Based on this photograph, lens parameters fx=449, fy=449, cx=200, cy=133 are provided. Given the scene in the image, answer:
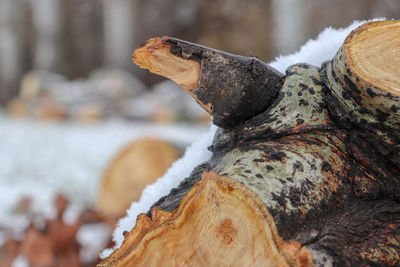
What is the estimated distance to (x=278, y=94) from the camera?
694 millimetres

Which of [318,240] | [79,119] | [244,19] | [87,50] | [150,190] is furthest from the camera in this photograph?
[87,50]

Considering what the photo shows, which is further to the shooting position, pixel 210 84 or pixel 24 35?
pixel 24 35

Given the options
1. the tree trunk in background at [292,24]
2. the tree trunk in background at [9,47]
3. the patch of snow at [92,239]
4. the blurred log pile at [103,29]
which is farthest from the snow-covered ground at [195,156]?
the tree trunk in background at [9,47]

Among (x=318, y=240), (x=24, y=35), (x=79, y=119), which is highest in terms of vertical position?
(x=24, y=35)

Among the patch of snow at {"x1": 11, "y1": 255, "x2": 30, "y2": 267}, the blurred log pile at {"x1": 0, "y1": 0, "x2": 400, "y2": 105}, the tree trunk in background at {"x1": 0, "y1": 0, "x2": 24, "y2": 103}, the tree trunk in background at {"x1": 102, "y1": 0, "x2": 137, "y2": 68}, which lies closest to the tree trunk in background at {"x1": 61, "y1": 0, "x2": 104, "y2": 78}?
the blurred log pile at {"x1": 0, "y1": 0, "x2": 400, "y2": 105}

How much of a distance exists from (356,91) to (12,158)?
4.17 m

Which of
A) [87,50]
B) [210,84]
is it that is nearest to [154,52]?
[210,84]

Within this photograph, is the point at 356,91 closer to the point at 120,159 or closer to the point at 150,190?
the point at 150,190

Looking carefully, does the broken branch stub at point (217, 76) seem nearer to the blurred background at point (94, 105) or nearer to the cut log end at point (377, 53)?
the cut log end at point (377, 53)

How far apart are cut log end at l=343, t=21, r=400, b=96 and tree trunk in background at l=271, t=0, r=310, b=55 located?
7.48ft

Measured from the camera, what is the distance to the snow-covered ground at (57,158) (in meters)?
3.28

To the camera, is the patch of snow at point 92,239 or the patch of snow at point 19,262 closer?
the patch of snow at point 19,262

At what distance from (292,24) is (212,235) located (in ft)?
9.24

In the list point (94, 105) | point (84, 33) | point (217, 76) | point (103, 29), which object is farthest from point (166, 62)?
point (84, 33)
